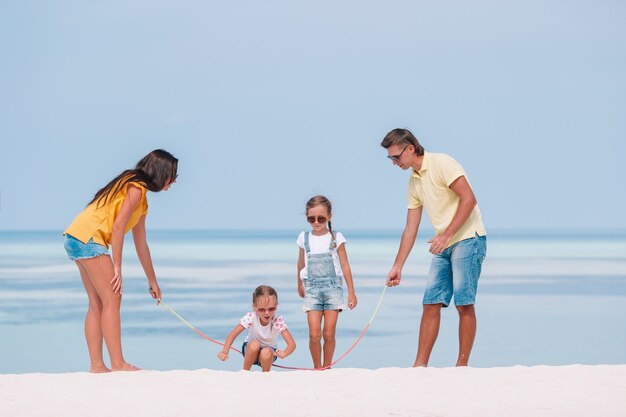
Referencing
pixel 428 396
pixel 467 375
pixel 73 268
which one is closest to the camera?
pixel 428 396

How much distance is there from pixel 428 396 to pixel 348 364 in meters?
3.41

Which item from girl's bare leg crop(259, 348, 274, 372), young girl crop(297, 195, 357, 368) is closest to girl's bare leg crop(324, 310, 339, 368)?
young girl crop(297, 195, 357, 368)

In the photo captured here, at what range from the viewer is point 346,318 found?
11969 mm

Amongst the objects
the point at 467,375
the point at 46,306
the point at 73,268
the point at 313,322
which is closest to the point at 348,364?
the point at 313,322

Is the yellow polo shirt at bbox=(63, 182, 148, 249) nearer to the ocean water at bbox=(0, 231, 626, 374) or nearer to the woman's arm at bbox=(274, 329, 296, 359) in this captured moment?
the woman's arm at bbox=(274, 329, 296, 359)

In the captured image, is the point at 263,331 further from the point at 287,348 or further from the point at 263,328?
the point at 287,348

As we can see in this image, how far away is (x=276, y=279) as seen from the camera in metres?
17.0

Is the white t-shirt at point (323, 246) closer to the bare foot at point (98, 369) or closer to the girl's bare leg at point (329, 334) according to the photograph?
the girl's bare leg at point (329, 334)

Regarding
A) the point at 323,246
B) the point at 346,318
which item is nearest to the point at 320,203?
the point at 323,246

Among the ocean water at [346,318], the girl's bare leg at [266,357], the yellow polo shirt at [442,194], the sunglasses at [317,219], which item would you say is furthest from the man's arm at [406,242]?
the ocean water at [346,318]

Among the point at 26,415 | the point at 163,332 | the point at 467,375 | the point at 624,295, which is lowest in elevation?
the point at 26,415

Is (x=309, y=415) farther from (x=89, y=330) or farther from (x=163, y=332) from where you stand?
(x=163, y=332)

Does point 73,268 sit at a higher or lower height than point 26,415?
higher

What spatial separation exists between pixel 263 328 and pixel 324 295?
1.50 feet
